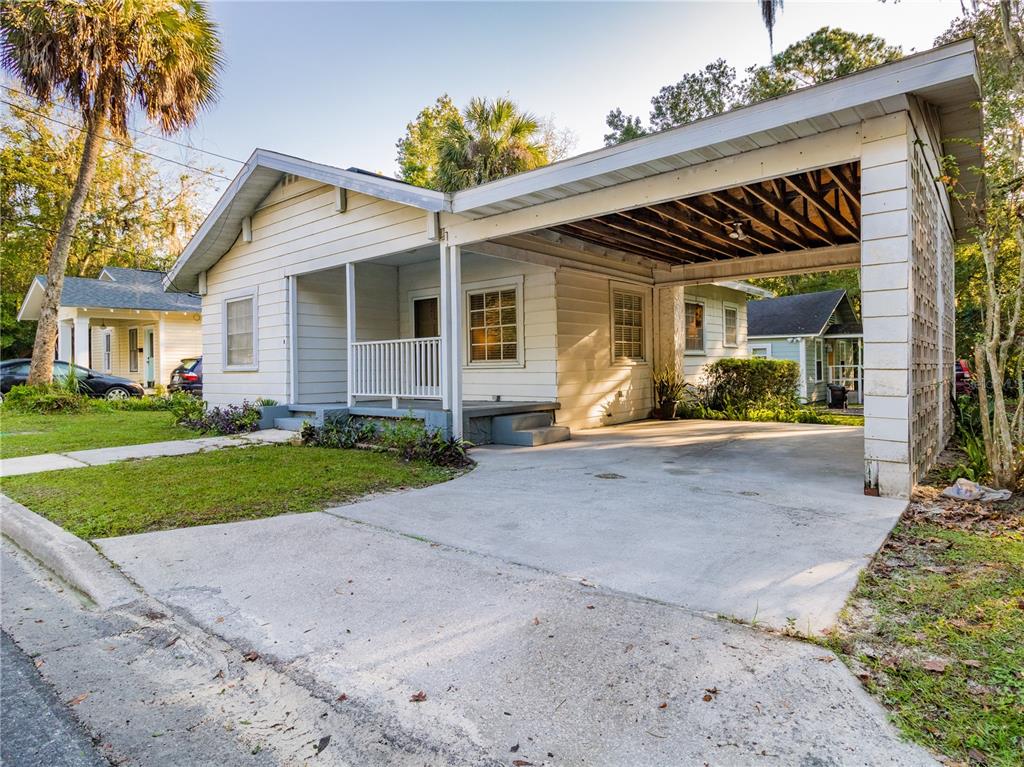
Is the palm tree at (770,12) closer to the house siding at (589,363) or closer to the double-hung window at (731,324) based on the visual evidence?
the double-hung window at (731,324)

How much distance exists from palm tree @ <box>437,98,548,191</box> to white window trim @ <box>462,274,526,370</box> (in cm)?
1007

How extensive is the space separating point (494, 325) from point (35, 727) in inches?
317

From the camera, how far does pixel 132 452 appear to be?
24.8 ft

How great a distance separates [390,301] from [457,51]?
6.62 metres

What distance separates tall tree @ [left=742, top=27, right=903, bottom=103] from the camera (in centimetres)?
2161

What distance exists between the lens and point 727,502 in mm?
4562

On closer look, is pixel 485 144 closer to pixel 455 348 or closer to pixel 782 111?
pixel 455 348

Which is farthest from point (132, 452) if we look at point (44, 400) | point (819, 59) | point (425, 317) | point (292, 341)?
point (819, 59)

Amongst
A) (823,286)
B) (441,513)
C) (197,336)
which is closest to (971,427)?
(441,513)

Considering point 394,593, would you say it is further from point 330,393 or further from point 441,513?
point 330,393

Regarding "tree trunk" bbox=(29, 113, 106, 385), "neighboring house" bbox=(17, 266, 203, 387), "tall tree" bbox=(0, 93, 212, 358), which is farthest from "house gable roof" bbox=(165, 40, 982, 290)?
"tall tree" bbox=(0, 93, 212, 358)

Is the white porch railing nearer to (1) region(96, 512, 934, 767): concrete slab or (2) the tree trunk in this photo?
(1) region(96, 512, 934, 767): concrete slab

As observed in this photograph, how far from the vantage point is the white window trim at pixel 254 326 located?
33.7 ft

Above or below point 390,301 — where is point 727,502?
below
